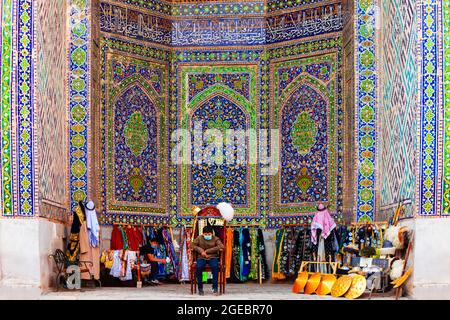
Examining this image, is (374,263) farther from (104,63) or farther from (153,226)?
(104,63)

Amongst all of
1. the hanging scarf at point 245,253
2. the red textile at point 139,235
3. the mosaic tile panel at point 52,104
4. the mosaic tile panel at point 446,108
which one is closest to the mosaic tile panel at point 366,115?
the mosaic tile panel at point 446,108

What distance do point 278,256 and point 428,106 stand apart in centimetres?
370

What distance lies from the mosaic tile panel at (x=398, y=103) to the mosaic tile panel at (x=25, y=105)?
151 inches

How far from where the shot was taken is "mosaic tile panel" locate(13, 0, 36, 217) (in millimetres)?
9344

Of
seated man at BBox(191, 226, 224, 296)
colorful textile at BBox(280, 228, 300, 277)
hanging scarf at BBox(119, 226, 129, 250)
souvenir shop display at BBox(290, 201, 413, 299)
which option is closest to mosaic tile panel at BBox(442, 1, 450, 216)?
souvenir shop display at BBox(290, 201, 413, 299)

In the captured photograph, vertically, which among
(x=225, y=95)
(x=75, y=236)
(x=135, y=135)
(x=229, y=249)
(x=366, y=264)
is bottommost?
(x=229, y=249)

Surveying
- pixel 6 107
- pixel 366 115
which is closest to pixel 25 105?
pixel 6 107

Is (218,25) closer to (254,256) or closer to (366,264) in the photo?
(254,256)

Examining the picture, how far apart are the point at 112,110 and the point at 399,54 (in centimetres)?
386

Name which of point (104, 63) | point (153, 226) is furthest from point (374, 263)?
point (104, 63)

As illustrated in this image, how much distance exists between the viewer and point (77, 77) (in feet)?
35.4

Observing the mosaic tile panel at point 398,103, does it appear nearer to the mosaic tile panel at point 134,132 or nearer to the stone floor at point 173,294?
the stone floor at point 173,294

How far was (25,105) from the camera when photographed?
9414 millimetres

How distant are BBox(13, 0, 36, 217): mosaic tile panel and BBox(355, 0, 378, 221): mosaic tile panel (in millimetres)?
3797
